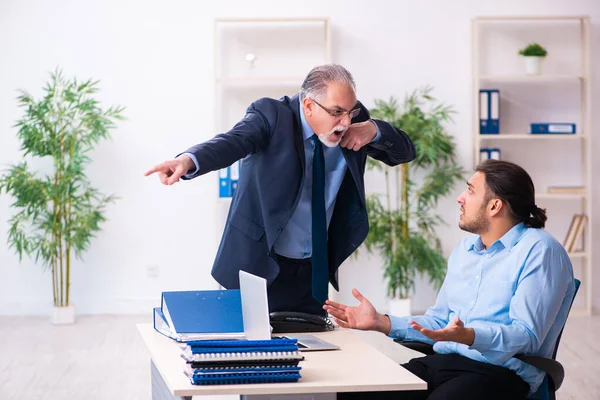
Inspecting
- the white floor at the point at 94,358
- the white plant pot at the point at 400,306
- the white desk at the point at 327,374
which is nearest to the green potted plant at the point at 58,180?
the white floor at the point at 94,358

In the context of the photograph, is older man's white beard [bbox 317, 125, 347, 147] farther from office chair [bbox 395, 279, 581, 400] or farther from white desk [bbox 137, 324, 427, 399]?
office chair [bbox 395, 279, 581, 400]

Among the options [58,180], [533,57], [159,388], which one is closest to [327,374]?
[159,388]

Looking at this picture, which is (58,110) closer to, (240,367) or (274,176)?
(274,176)

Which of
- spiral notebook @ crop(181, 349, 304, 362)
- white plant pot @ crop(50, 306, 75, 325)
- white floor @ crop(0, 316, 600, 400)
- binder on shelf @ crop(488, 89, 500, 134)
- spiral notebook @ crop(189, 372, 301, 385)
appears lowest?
white floor @ crop(0, 316, 600, 400)

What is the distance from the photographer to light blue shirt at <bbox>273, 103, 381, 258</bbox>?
2752 millimetres

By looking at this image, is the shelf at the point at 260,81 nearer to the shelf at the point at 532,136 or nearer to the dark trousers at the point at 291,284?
the shelf at the point at 532,136

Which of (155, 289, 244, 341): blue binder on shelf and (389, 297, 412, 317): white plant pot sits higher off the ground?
(155, 289, 244, 341): blue binder on shelf

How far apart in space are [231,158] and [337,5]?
4.34 metres

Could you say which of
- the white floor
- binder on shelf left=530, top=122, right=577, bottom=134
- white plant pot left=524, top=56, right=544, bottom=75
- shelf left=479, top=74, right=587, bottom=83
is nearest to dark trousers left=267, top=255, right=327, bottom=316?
the white floor

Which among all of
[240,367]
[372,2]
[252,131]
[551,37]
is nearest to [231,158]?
[252,131]

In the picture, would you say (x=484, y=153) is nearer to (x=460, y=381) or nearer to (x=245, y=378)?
(x=460, y=381)

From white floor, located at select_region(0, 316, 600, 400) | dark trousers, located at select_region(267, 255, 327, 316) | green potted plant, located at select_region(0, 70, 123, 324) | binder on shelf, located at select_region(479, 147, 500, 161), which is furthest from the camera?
binder on shelf, located at select_region(479, 147, 500, 161)

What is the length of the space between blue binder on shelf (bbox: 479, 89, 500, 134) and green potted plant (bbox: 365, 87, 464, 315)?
267 millimetres

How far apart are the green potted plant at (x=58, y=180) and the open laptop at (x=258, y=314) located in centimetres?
395
